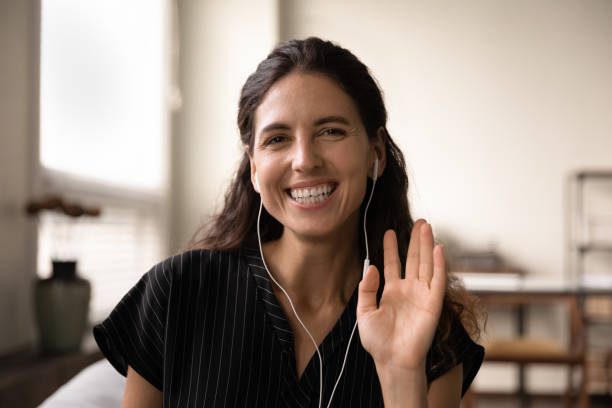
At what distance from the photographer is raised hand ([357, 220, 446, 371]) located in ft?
3.71

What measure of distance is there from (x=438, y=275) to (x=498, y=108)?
4.13m

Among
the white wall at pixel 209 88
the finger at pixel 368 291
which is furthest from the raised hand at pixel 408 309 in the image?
the white wall at pixel 209 88

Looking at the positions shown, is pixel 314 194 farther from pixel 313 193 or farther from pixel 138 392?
pixel 138 392

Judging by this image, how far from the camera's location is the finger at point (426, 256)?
1.17 meters

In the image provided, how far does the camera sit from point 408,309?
118cm

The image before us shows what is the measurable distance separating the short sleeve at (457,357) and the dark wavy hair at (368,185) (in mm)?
14

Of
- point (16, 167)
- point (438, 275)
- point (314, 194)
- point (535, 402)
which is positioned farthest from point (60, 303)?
point (535, 402)

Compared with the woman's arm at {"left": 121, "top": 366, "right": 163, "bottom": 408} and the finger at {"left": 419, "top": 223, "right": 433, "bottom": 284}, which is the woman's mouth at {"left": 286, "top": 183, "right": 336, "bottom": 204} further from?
the woman's arm at {"left": 121, "top": 366, "right": 163, "bottom": 408}

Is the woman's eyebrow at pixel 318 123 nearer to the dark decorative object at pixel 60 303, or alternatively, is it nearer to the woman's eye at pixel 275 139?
the woman's eye at pixel 275 139

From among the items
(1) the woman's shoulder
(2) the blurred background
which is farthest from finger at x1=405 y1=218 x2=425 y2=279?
(2) the blurred background

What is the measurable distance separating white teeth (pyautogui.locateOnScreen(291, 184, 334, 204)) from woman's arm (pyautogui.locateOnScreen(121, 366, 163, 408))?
1.55ft

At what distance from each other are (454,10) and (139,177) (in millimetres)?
2662

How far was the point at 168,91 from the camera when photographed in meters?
4.43

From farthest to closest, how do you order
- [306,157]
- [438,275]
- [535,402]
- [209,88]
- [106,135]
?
[535,402] → [209,88] → [106,135] → [306,157] → [438,275]
